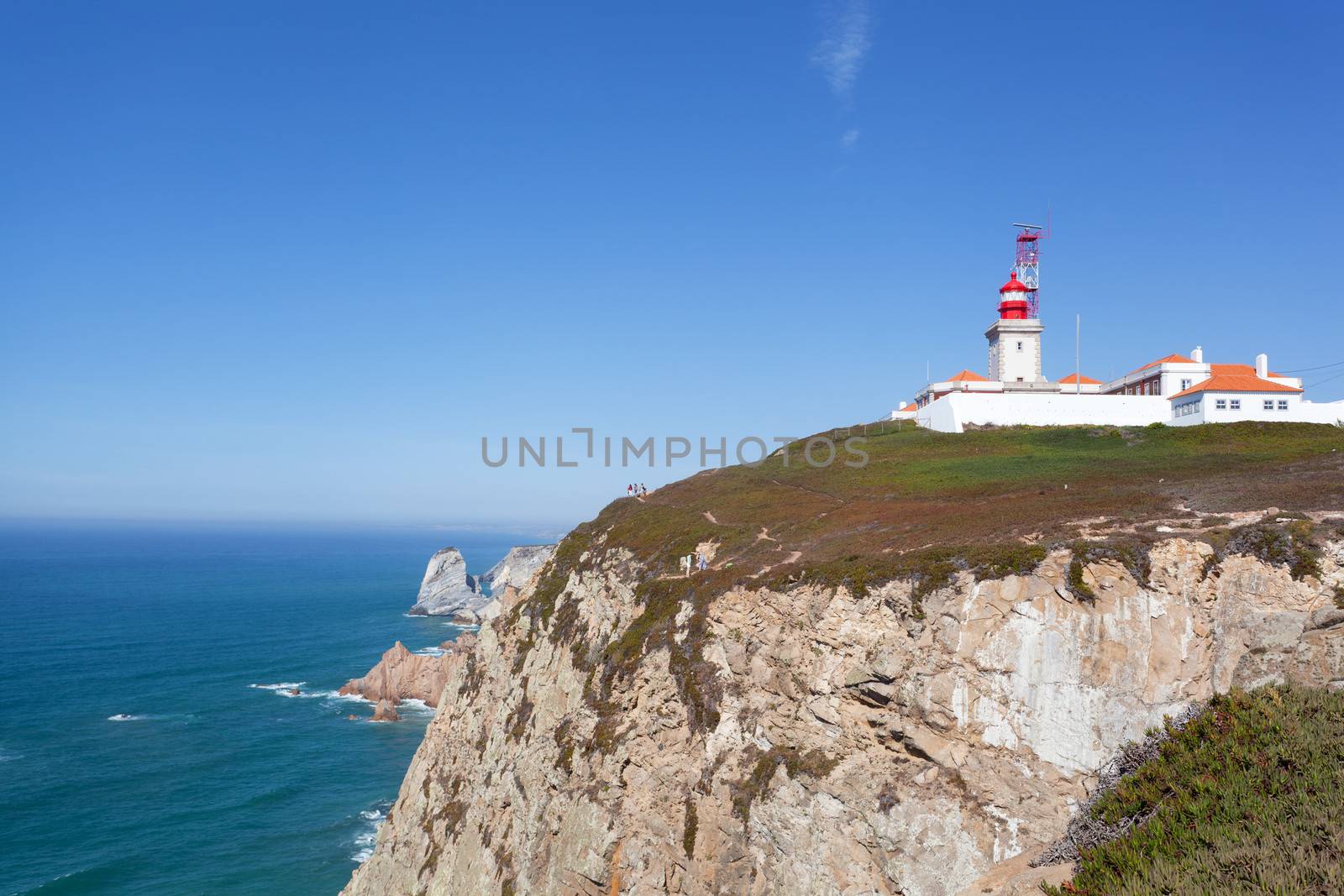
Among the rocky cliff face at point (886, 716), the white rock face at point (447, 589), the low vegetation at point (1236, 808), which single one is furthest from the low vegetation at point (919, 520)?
the white rock face at point (447, 589)

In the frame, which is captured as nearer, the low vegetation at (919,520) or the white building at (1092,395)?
the low vegetation at (919,520)

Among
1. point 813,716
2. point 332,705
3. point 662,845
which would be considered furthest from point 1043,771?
point 332,705

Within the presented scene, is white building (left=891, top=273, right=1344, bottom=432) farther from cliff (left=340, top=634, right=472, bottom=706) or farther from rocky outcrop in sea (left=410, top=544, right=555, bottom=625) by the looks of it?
rocky outcrop in sea (left=410, top=544, right=555, bottom=625)

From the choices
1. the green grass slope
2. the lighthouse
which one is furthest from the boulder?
the lighthouse

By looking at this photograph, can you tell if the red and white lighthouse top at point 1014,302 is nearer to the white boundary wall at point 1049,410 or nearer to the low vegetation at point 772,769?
the white boundary wall at point 1049,410

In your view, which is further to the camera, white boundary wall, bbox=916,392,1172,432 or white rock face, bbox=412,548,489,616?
white rock face, bbox=412,548,489,616

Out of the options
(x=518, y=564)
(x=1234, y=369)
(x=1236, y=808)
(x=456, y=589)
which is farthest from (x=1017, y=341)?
(x=518, y=564)
